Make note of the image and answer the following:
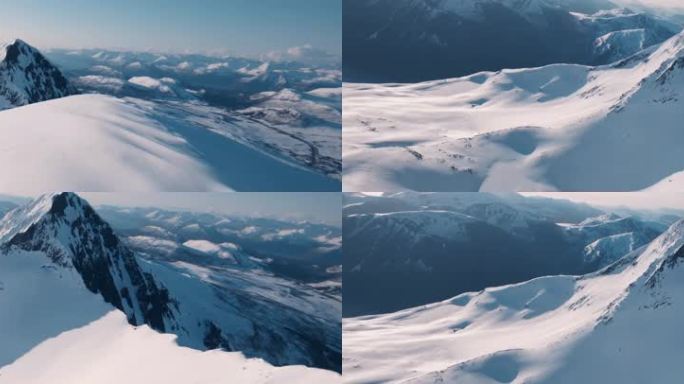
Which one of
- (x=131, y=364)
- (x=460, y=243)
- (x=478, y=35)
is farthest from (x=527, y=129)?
(x=131, y=364)

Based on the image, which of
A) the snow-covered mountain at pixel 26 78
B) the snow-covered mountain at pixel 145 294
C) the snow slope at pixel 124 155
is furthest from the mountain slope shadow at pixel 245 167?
the snow-covered mountain at pixel 26 78

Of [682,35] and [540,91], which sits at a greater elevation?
[682,35]

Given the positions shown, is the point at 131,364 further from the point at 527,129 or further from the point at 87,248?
the point at 527,129

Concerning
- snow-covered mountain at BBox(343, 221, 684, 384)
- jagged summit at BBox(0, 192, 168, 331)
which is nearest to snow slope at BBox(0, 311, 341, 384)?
jagged summit at BBox(0, 192, 168, 331)

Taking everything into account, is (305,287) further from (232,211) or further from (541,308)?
(541,308)

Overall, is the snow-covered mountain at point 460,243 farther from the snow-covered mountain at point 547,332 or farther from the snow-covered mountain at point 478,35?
the snow-covered mountain at point 478,35

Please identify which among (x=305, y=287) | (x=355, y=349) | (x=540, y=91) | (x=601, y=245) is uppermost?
(x=540, y=91)

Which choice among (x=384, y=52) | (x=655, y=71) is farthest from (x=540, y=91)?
(x=384, y=52)
